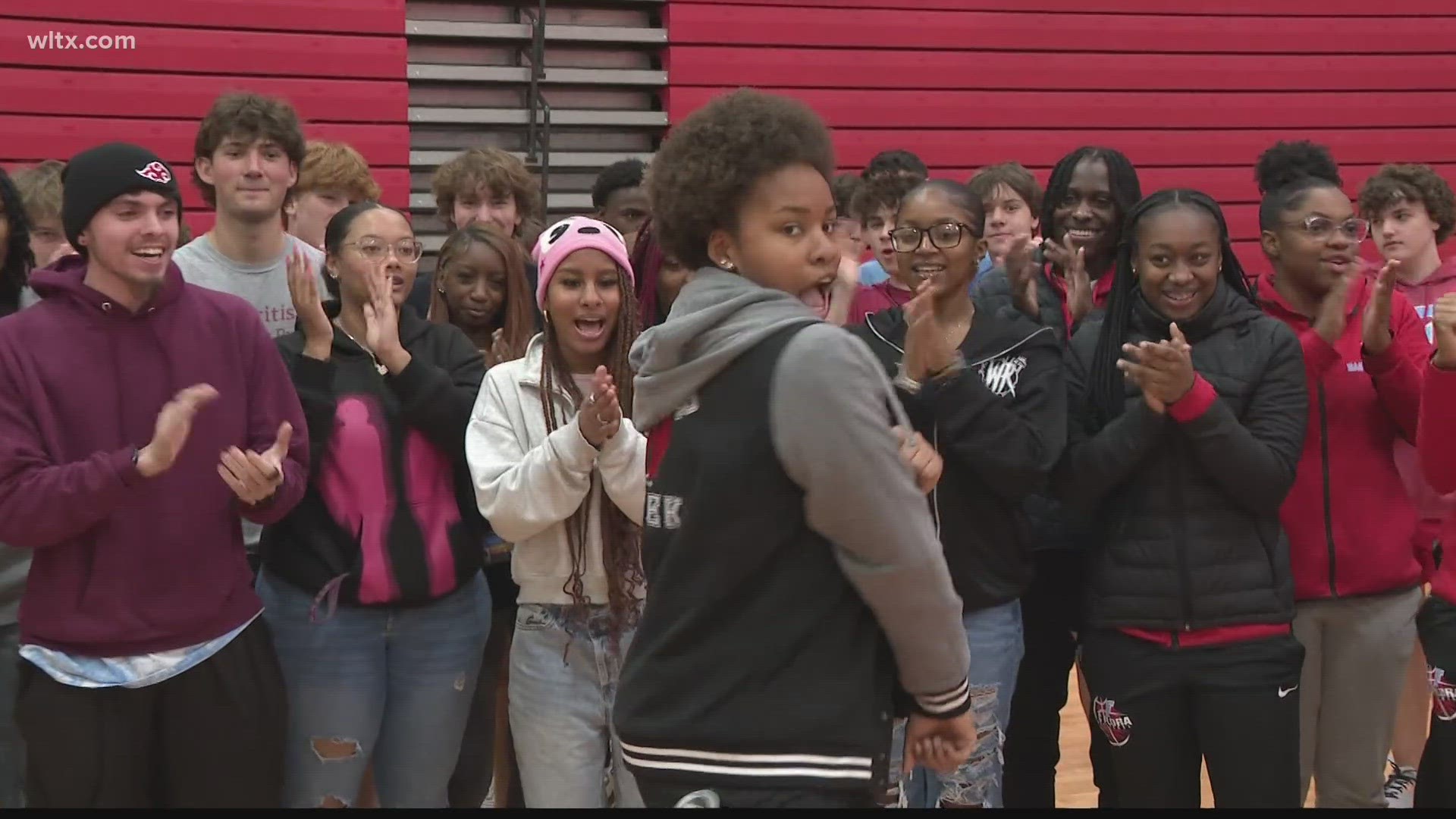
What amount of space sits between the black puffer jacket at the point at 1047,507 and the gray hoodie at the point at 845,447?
132 cm

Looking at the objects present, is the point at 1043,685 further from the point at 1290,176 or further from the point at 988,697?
the point at 1290,176

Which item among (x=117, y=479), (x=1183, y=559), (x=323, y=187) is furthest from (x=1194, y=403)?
(x=323, y=187)

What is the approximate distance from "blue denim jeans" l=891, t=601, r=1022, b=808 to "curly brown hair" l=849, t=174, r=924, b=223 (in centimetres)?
159

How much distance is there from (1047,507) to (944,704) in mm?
1451

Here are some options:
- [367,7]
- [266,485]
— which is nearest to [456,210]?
[266,485]

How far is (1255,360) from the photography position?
2963 mm

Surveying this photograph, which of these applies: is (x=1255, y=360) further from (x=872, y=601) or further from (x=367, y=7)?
(x=367, y=7)

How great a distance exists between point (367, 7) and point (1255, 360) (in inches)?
207

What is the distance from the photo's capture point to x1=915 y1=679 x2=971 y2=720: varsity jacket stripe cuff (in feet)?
6.08

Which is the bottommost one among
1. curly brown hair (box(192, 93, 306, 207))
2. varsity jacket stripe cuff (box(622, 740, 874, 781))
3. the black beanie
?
varsity jacket stripe cuff (box(622, 740, 874, 781))

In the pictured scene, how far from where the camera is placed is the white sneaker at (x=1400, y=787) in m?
3.77

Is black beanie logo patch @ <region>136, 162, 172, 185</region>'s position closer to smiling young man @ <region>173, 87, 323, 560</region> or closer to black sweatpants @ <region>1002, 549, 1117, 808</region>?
smiling young man @ <region>173, 87, 323, 560</region>

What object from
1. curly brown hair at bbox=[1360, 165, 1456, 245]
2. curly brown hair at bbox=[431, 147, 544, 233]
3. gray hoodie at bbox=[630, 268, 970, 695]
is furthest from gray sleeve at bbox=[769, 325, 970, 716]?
curly brown hair at bbox=[1360, 165, 1456, 245]

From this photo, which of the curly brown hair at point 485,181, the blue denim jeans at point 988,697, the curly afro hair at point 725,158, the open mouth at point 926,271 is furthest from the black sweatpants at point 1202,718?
the curly brown hair at point 485,181
